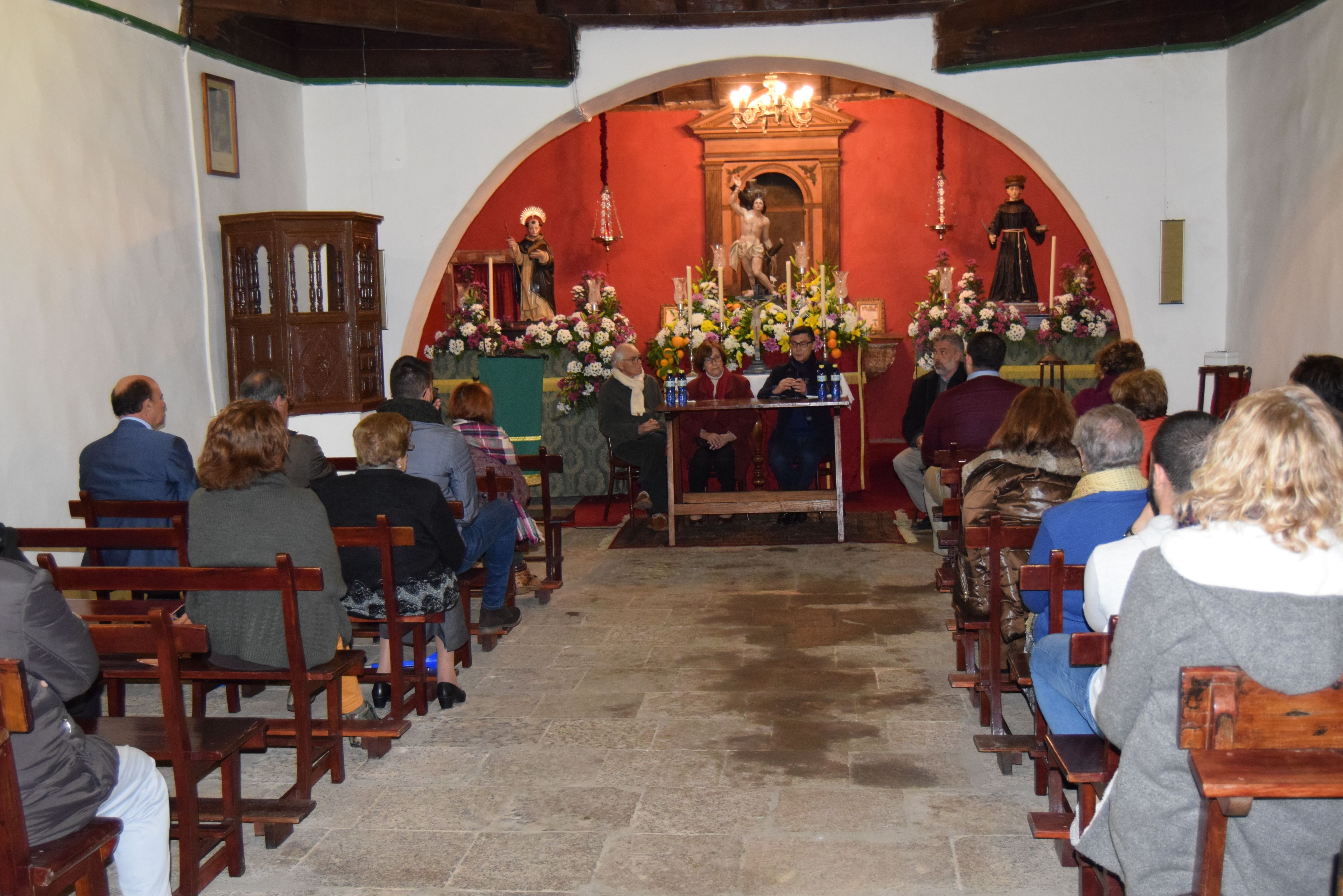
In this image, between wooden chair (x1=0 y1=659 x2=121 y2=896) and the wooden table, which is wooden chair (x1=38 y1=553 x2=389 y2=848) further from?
the wooden table

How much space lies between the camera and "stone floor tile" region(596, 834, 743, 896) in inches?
121

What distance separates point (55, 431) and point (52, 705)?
3746mm

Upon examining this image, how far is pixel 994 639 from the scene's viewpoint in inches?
156

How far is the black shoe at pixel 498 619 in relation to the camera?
546cm

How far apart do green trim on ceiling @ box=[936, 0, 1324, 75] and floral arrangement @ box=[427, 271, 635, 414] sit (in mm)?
3142

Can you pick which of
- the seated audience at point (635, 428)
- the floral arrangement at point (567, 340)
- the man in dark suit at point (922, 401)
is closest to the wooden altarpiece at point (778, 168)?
the floral arrangement at point (567, 340)

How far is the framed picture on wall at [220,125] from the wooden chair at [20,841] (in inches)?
218

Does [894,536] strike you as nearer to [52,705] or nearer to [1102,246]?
[1102,246]

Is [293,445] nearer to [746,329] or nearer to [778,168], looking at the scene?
[746,329]

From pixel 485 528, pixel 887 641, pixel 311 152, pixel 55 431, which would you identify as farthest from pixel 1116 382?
pixel 311 152

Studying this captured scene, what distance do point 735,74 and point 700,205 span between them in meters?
4.26

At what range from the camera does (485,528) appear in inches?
206

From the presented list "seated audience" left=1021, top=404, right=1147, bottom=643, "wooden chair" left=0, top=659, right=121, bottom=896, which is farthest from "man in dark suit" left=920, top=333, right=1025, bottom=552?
"wooden chair" left=0, top=659, right=121, bottom=896

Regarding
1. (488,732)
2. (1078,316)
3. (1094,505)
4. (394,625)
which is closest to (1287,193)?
(1078,316)
